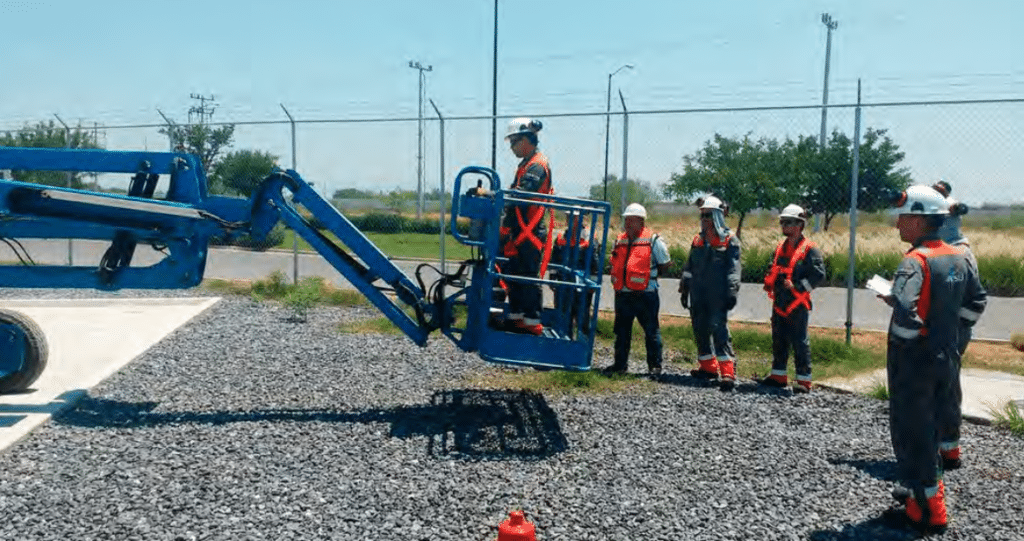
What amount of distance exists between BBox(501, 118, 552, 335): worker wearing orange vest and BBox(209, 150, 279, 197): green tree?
10339 mm

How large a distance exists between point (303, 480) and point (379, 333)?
546 cm

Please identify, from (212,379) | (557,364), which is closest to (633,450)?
(557,364)

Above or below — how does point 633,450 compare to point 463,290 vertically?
below

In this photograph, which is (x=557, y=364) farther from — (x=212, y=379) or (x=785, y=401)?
(x=212, y=379)

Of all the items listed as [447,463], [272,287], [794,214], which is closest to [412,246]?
[272,287]

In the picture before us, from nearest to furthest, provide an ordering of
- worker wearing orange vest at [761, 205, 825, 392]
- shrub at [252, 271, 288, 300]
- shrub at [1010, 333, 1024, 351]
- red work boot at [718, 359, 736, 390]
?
1. red work boot at [718, 359, 736, 390]
2. worker wearing orange vest at [761, 205, 825, 392]
3. shrub at [1010, 333, 1024, 351]
4. shrub at [252, 271, 288, 300]

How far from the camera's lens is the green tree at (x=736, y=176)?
46.6 ft

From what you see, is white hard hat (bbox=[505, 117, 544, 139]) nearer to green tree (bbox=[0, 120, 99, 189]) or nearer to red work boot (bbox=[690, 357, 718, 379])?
red work boot (bbox=[690, 357, 718, 379])

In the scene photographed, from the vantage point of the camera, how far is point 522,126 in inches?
302

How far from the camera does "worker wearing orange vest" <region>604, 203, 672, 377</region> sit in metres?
9.16

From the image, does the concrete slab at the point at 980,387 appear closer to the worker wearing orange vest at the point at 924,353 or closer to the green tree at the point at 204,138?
the worker wearing orange vest at the point at 924,353

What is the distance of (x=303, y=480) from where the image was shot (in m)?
5.62

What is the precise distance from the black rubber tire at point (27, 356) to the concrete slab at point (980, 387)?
22.8 ft

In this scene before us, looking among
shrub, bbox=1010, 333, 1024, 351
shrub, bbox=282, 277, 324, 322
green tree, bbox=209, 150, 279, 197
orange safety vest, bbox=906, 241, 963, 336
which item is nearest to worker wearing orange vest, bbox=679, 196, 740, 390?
orange safety vest, bbox=906, 241, 963, 336
